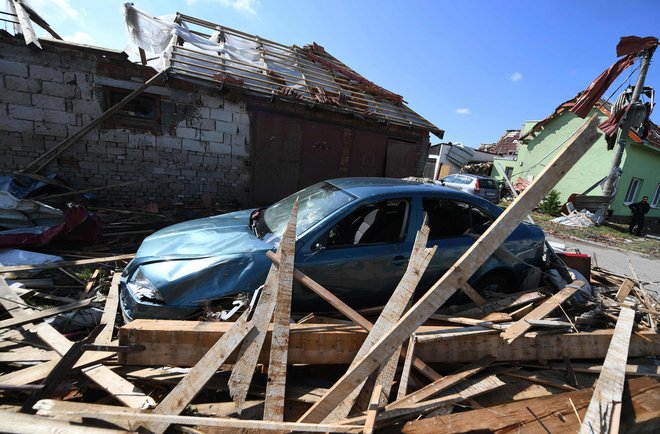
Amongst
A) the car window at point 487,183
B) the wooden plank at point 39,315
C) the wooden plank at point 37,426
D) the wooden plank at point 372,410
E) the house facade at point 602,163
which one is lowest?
the wooden plank at point 39,315

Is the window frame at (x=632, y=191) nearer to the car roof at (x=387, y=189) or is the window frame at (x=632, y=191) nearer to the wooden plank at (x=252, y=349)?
the car roof at (x=387, y=189)

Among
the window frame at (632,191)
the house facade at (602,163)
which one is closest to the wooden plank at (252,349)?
the house facade at (602,163)

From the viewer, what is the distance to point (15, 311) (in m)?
2.79

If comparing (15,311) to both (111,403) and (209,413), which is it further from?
(209,413)

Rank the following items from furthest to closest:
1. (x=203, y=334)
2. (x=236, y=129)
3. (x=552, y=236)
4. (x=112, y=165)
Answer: (x=552, y=236) < (x=236, y=129) < (x=112, y=165) < (x=203, y=334)

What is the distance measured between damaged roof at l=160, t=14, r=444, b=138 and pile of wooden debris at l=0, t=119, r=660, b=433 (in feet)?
20.2

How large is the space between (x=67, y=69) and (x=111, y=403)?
279 inches

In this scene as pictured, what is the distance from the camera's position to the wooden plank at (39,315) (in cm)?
256

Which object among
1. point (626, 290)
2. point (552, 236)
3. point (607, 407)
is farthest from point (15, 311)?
point (552, 236)

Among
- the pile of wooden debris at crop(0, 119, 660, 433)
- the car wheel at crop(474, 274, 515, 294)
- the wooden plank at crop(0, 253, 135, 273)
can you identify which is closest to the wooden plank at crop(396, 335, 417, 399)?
the pile of wooden debris at crop(0, 119, 660, 433)

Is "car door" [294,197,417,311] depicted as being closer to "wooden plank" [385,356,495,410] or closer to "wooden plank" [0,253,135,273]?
"wooden plank" [385,356,495,410]

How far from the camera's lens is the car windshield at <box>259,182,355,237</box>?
2910 millimetres

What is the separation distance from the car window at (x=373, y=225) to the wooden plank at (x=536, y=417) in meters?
1.51

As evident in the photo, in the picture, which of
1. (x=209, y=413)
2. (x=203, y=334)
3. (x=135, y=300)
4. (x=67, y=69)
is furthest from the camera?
(x=67, y=69)
